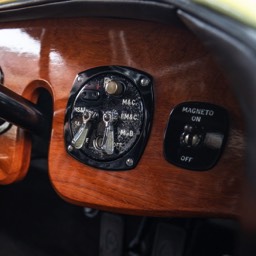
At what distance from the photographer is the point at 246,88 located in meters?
0.34

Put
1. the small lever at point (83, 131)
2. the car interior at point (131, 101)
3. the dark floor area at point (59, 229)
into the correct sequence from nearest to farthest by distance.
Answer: the car interior at point (131, 101), the small lever at point (83, 131), the dark floor area at point (59, 229)

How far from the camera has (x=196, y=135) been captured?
568mm

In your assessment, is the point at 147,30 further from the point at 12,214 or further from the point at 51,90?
the point at 12,214

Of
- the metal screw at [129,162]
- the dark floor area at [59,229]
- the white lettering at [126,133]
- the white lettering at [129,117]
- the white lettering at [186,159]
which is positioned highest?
the white lettering at [129,117]

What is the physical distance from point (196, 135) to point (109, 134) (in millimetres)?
143

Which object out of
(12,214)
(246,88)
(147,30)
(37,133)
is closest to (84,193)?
(37,133)

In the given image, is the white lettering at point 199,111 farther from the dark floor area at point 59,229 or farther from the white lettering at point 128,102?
the dark floor area at point 59,229

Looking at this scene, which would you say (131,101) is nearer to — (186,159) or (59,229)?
(186,159)

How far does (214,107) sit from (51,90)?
12.0 inches

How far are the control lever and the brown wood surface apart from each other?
37mm

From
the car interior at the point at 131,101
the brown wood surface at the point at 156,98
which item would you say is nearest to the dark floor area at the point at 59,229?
the car interior at the point at 131,101

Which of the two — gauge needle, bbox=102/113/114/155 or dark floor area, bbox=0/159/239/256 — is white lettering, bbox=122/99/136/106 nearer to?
gauge needle, bbox=102/113/114/155

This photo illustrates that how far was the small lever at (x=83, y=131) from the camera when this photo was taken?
0.66m

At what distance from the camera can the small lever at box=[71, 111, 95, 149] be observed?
662 mm
